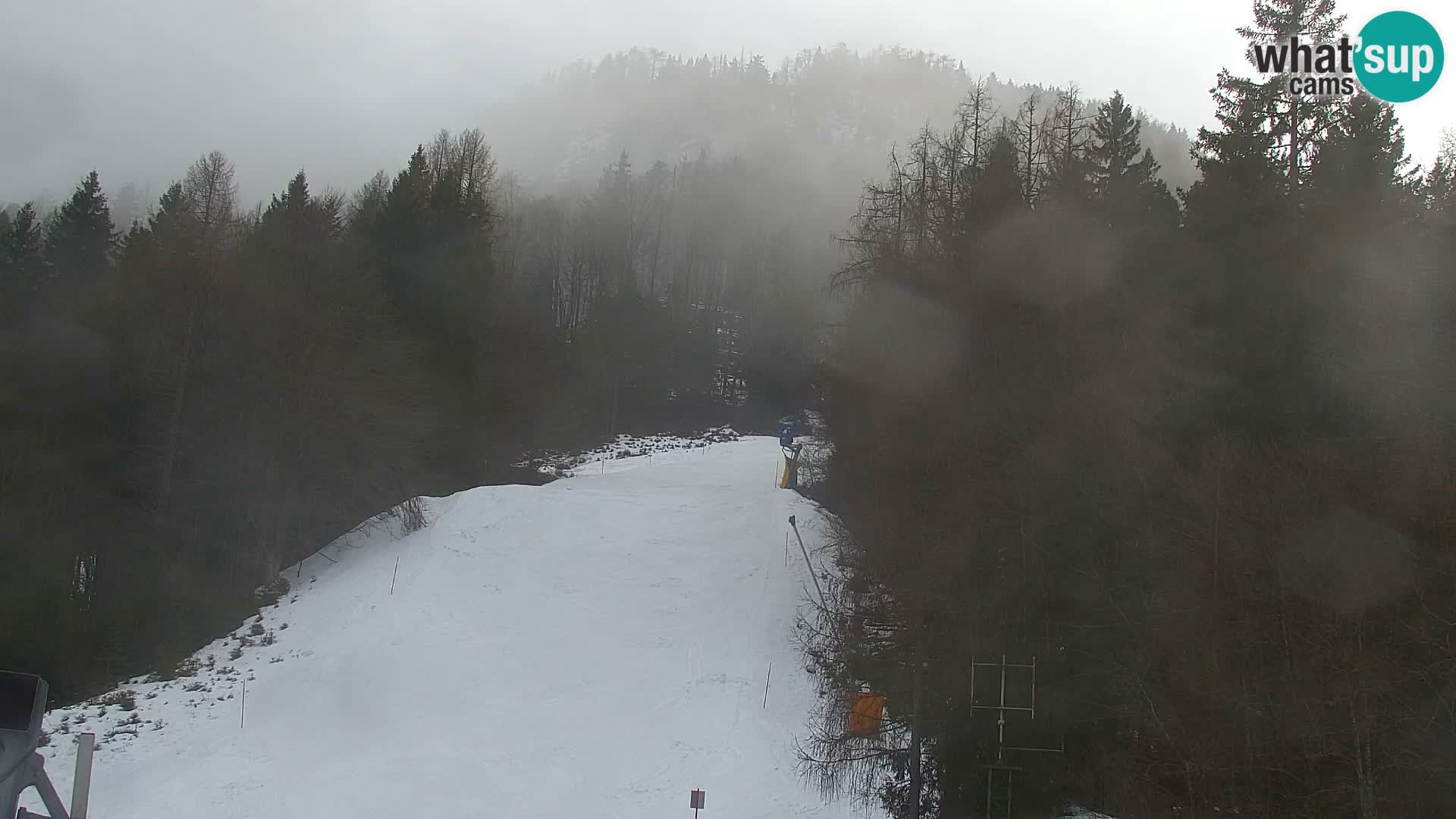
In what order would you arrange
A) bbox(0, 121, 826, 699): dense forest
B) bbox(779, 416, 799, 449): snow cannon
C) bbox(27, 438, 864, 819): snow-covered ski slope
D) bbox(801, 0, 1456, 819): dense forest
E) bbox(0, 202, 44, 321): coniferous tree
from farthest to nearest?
bbox(779, 416, 799, 449): snow cannon
bbox(0, 202, 44, 321): coniferous tree
bbox(0, 121, 826, 699): dense forest
bbox(27, 438, 864, 819): snow-covered ski slope
bbox(801, 0, 1456, 819): dense forest

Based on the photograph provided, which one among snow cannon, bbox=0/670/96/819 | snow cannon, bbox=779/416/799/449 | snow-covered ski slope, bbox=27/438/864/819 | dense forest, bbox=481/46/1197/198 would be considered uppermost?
dense forest, bbox=481/46/1197/198

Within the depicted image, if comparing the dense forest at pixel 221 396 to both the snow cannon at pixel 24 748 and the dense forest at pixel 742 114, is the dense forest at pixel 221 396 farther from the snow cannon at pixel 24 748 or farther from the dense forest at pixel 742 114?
the dense forest at pixel 742 114

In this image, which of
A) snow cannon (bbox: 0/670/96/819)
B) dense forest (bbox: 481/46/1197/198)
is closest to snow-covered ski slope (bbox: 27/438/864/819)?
snow cannon (bbox: 0/670/96/819)

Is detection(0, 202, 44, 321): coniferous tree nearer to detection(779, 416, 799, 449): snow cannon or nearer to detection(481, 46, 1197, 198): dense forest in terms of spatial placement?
detection(779, 416, 799, 449): snow cannon

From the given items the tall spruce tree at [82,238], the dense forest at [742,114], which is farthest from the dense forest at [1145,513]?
the dense forest at [742,114]

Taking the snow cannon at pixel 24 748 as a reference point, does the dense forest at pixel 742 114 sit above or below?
above

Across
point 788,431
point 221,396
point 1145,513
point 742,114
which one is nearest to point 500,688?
point 1145,513

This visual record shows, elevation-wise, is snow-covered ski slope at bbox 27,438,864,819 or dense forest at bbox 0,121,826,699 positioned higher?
dense forest at bbox 0,121,826,699

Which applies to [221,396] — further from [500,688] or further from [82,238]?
[82,238]
